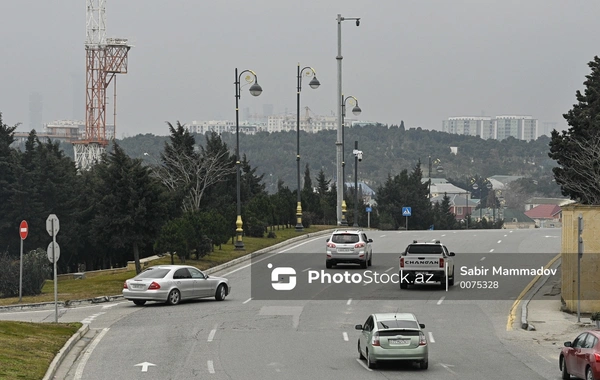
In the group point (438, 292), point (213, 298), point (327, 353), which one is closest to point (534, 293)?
point (438, 292)

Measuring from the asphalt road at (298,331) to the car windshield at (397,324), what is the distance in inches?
37.9

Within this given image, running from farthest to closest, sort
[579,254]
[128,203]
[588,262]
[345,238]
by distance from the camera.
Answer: [345,238] → [128,203] → [588,262] → [579,254]

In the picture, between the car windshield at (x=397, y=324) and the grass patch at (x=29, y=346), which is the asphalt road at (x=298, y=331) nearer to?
the grass patch at (x=29, y=346)

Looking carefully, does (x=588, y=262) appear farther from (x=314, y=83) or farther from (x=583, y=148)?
(x=314, y=83)

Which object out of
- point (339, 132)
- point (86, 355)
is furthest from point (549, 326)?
point (339, 132)

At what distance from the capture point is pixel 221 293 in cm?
3534

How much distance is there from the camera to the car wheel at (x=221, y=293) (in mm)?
35219

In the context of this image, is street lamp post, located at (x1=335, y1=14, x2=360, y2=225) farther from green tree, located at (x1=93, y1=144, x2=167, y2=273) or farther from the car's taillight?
the car's taillight

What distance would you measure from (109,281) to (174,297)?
881 centimetres

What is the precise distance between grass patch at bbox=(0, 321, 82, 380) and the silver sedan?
5.32 m

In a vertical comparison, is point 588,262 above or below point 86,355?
above

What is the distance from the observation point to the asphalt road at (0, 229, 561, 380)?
21562 mm

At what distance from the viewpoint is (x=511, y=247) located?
5306 centimetres

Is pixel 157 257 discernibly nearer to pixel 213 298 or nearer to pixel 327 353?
pixel 213 298
